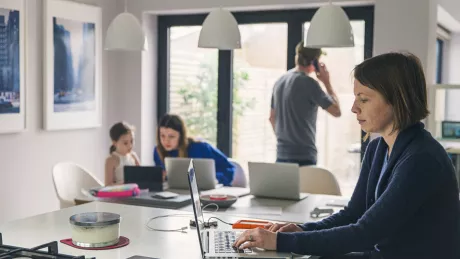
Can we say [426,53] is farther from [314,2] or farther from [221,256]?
[221,256]

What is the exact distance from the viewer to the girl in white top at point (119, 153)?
169 inches

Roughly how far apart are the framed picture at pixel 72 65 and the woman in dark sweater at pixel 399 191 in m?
3.14

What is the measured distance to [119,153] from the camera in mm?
4395

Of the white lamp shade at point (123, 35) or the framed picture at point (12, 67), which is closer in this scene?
the white lamp shade at point (123, 35)

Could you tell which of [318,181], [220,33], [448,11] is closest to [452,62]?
[448,11]

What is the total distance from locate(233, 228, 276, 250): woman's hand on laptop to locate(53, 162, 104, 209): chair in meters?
2.21

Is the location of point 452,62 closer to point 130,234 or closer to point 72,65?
Result: point 72,65

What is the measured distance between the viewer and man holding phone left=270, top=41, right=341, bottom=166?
439 centimetres

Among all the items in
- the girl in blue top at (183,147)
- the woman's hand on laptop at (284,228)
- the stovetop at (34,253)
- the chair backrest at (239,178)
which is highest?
the girl in blue top at (183,147)

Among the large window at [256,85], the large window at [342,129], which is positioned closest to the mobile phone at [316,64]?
the large window at [342,129]

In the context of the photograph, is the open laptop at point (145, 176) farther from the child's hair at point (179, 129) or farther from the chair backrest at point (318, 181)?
the chair backrest at point (318, 181)

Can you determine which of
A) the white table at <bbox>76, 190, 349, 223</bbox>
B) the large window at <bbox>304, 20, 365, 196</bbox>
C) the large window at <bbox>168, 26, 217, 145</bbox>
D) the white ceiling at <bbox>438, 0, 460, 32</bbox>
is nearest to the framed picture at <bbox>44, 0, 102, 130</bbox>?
the large window at <bbox>168, 26, 217, 145</bbox>

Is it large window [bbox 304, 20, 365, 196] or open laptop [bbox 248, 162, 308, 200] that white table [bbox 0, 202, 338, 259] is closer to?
open laptop [bbox 248, 162, 308, 200]

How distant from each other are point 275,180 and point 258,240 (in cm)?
154
